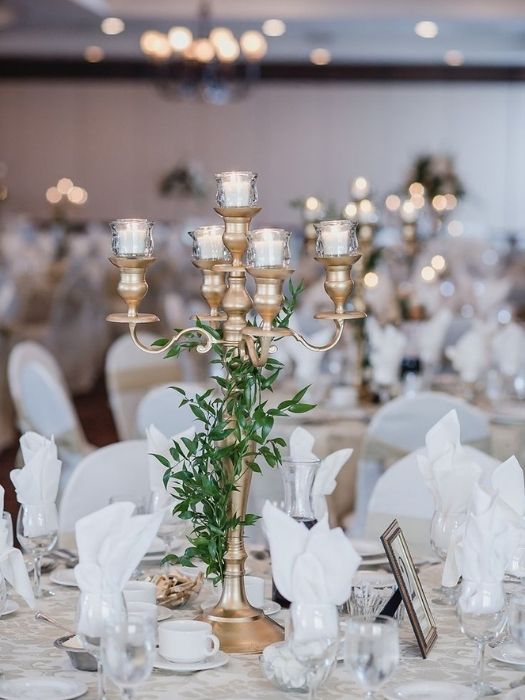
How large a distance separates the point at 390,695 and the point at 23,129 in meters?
15.6

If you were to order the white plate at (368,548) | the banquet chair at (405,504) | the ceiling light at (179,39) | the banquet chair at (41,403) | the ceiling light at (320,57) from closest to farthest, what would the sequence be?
1. the white plate at (368,548)
2. the banquet chair at (405,504)
3. the banquet chair at (41,403)
4. the ceiling light at (179,39)
5. the ceiling light at (320,57)

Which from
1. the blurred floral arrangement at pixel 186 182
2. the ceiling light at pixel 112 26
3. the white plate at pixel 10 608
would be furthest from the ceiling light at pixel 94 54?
the white plate at pixel 10 608

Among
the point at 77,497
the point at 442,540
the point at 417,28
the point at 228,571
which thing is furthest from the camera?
the point at 417,28

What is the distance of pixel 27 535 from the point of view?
2131 millimetres

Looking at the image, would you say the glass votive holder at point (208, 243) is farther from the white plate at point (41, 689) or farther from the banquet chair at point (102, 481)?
the banquet chair at point (102, 481)

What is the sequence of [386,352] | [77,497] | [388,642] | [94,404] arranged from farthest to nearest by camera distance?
[94,404] → [386,352] → [77,497] → [388,642]

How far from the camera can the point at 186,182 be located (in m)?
15.4

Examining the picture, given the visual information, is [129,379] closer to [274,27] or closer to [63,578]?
[63,578]

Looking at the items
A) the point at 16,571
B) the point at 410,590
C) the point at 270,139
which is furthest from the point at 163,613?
the point at 270,139

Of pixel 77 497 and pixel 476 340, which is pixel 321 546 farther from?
pixel 476 340

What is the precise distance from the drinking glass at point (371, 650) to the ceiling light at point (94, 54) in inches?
566

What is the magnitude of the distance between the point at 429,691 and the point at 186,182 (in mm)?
14025

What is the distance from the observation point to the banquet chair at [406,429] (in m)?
3.57

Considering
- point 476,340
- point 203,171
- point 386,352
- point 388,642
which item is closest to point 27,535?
point 388,642
